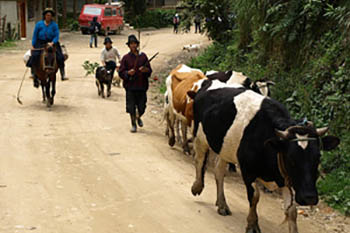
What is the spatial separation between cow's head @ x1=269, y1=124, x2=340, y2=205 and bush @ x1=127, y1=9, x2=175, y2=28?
47.0 metres

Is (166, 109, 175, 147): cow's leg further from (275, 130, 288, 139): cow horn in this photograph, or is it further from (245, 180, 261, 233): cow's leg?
(275, 130, 288, 139): cow horn

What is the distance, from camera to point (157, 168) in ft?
33.8

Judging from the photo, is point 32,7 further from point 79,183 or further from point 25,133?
point 79,183

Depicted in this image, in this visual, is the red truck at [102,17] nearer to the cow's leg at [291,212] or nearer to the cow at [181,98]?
the cow at [181,98]

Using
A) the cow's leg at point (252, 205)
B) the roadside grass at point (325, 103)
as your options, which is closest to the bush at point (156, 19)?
the roadside grass at point (325, 103)

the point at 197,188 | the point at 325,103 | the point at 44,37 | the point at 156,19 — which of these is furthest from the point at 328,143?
the point at 156,19

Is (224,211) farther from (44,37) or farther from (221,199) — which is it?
(44,37)

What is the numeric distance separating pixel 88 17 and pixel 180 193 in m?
35.9

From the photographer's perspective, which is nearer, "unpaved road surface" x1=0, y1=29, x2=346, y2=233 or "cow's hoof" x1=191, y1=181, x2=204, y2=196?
"unpaved road surface" x1=0, y1=29, x2=346, y2=233

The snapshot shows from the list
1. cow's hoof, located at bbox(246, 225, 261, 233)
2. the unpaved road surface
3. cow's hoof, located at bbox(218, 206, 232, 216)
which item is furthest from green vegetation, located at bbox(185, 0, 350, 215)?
cow's hoof, located at bbox(246, 225, 261, 233)

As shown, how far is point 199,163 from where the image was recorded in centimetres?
890

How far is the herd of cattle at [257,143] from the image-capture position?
6.46 metres

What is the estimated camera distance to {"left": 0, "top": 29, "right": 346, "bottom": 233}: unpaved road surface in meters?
7.67

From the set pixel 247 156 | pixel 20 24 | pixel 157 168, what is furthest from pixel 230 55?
pixel 20 24
